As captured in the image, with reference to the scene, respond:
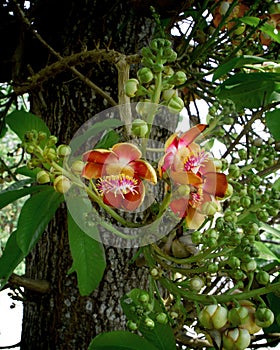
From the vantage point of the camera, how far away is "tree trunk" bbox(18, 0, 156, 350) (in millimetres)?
878

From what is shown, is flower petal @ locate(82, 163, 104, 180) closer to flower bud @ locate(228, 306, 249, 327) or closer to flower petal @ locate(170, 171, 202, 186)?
flower petal @ locate(170, 171, 202, 186)

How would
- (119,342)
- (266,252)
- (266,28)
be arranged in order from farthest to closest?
(266,252) → (266,28) → (119,342)

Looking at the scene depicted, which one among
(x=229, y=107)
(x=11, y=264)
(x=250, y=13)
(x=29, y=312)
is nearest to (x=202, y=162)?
(x=229, y=107)

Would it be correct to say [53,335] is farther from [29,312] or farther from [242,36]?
[242,36]

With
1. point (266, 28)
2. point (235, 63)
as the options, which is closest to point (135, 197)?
point (235, 63)

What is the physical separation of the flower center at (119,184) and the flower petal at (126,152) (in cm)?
2

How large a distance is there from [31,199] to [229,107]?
26 centimetres

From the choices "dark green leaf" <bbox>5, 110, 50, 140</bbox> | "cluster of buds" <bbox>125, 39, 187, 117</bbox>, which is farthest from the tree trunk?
"cluster of buds" <bbox>125, 39, 187, 117</bbox>

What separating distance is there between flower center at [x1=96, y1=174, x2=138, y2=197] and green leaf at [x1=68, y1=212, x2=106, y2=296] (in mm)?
101

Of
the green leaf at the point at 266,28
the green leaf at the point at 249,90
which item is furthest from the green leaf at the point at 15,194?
the green leaf at the point at 266,28

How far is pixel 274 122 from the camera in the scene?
2.15 ft

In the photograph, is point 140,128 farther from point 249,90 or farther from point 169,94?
point 249,90

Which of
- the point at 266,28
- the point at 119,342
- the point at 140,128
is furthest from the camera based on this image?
the point at 266,28

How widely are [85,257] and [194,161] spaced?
0.20 metres
